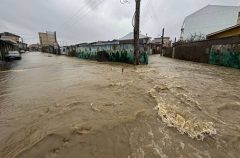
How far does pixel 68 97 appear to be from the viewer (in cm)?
424

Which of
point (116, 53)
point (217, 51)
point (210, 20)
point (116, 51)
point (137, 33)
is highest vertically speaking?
point (210, 20)

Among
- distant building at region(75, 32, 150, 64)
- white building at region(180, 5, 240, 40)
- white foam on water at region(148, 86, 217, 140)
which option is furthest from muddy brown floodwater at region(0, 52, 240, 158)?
white building at region(180, 5, 240, 40)

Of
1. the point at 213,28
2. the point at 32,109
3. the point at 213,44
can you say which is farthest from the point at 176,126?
the point at 213,28

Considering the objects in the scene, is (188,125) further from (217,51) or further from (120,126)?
(217,51)

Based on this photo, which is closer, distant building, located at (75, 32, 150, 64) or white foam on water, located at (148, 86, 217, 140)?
white foam on water, located at (148, 86, 217, 140)

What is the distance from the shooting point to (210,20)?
39.4 m

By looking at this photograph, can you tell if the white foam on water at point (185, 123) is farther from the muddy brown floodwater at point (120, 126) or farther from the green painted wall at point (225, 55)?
the green painted wall at point (225, 55)

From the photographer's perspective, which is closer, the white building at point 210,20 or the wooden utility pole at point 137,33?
the wooden utility pole at point 137,33

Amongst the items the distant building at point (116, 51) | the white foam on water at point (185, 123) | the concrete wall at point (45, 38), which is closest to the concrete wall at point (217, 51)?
the distant building at point (116, 51)

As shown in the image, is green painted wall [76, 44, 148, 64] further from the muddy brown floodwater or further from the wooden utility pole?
the muddy brown floodwater

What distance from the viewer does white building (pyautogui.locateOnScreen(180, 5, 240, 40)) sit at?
118 ft

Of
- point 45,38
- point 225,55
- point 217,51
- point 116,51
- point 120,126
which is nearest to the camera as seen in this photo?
point 120,126

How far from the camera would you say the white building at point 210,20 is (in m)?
36.0

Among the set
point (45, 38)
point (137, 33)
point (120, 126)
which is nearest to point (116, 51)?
point (137, 33)
